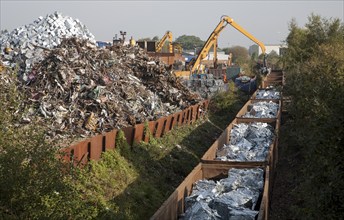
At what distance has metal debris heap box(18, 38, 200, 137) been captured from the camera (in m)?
12.1

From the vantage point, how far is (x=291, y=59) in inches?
1217

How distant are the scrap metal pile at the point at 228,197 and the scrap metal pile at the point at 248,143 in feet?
5.46

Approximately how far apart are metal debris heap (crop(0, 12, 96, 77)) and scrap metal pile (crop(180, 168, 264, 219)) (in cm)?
927

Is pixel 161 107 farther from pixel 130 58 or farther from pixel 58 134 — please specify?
pixel 58 134

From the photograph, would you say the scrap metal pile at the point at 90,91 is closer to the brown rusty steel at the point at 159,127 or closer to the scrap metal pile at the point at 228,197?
the brown rusty steel at the point at 159,127

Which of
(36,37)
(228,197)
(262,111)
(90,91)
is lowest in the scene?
(228,197)

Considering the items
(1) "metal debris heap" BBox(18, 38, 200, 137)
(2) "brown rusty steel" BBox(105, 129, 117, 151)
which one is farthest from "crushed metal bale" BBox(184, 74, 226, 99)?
(2) "brown rusty steel" BBox(105, 129, 117, 151)

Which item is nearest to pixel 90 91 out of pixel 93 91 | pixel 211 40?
pixel 93 91

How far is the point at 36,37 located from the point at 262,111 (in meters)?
10.2

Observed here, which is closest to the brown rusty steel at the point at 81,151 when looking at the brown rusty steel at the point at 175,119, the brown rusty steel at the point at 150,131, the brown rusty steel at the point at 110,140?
the brown rusty steel at the point at 110,140

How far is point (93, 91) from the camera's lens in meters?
13.3

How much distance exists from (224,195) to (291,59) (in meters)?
24.9

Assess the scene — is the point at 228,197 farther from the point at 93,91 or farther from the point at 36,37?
the point at 36,37

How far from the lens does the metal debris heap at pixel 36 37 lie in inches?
627
